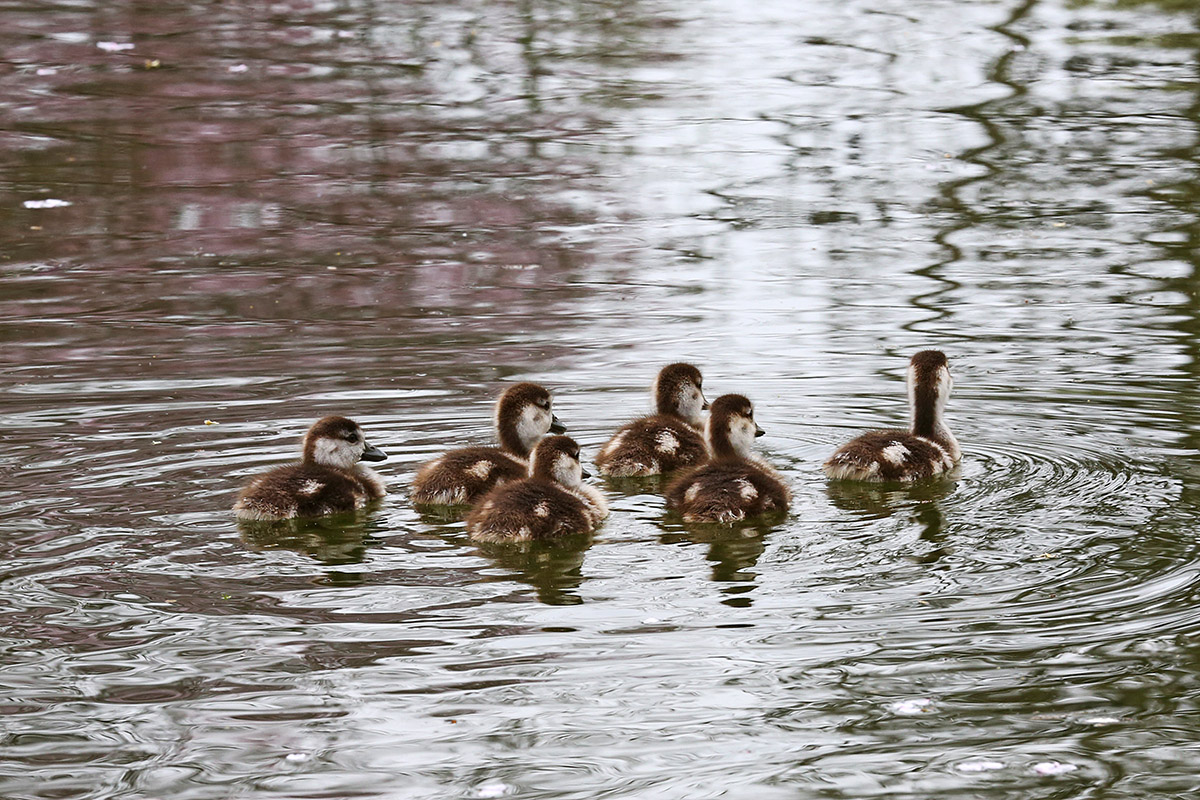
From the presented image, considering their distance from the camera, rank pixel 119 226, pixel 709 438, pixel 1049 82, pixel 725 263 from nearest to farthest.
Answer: pixel 709 438 < pixel 725 263 < pixel 119 226 < pixel 1049 82

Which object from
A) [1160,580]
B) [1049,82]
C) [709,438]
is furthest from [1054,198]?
[1160,580]

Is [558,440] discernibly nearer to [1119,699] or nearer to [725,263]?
[1119,699]

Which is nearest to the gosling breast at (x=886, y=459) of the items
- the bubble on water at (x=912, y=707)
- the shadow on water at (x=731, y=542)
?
the shadow on water at (x=731, y=542)

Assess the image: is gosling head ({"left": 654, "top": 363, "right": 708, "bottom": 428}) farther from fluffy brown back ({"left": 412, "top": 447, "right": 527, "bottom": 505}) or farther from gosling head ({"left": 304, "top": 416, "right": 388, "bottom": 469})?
gosling head ({"left": 304, "top": 416, "right": 388, "bottom": 469})

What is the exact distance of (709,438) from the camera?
8625 mm

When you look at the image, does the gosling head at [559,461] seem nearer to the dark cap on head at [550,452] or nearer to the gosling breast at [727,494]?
the dark cap on head at [550,452]

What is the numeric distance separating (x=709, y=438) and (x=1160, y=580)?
101 inches

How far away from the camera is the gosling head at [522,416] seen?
865 cm

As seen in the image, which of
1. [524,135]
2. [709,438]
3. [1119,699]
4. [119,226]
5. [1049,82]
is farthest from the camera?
[1049,82]

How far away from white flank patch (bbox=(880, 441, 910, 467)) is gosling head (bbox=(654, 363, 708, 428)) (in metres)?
1.27

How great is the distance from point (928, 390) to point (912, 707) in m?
3.32

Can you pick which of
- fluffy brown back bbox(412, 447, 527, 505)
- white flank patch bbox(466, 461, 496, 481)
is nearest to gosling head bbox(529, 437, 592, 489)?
A: fluffy brown back bbox(412, 447, 527, 505)

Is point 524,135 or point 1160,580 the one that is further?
point 524,135

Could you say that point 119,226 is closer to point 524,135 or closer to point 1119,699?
point 524,135
